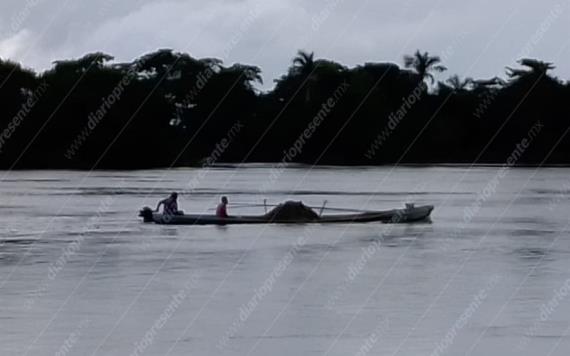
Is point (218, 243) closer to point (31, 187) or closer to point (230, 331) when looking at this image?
point (230, 331)

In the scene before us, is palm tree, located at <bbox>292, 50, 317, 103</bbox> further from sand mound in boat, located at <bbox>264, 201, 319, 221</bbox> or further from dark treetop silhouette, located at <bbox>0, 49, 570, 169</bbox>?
sand mound in boat, located at <bbox>264, 201, 319, 221</bbox>

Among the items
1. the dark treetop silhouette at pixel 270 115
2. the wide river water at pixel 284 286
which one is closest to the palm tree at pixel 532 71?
the dark treetop silhouette at pixel 270 115

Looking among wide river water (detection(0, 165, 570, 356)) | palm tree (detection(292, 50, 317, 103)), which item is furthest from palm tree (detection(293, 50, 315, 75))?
wide river water (detection(0, 165, 570, 356))

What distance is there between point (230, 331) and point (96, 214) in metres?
29.4

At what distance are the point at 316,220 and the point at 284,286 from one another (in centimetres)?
1766

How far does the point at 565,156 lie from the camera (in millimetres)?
131000

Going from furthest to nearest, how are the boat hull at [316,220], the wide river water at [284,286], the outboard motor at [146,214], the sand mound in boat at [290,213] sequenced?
1. the outboard motor at [146,214]
2. the sand mound in boat at [290,213]
3. the boat hull at [316,220]
4. the wide river water at [284,286]

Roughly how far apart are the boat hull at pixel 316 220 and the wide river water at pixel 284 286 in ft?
2.09

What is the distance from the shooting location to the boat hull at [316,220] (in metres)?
43.7

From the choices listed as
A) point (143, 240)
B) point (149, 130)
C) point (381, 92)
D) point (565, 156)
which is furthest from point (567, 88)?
point (143, 240)

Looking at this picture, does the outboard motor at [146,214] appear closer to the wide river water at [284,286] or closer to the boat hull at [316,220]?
the boat hull at [316,220]

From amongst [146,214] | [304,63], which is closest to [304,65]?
[304,63]

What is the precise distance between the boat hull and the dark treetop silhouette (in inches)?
2815

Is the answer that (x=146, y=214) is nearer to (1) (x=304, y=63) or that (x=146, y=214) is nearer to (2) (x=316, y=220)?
(2) (x=316, y=220)
